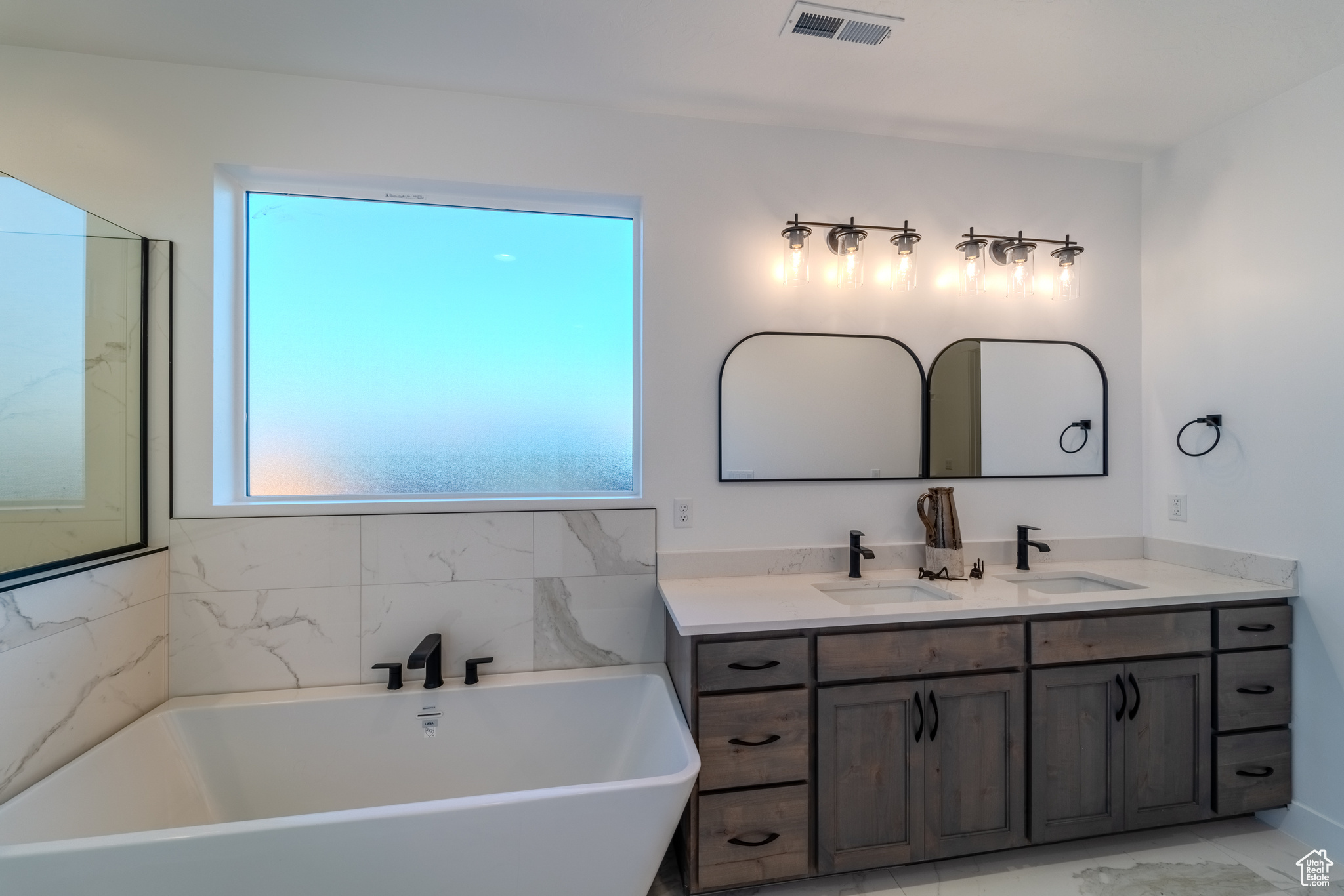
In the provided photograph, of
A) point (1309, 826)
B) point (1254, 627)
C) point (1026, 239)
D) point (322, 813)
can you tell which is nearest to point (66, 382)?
point (322, 813)

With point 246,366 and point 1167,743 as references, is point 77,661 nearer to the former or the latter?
point 246,366

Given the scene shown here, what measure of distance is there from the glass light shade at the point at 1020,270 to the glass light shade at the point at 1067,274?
0.09 meters

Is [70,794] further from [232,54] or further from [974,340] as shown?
[974,340]

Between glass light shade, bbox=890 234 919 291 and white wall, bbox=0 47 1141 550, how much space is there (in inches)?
2.7

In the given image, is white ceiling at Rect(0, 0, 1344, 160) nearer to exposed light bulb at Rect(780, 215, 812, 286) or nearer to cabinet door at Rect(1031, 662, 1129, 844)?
exposed light bulb at Rect(780, 215, 812, 286)

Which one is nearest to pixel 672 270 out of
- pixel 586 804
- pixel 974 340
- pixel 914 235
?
pixel 914 235

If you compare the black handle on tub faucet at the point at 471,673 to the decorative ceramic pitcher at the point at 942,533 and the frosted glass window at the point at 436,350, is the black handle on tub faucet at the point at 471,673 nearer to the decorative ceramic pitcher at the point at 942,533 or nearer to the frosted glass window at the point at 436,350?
the frosted glass window at the point at 436,350

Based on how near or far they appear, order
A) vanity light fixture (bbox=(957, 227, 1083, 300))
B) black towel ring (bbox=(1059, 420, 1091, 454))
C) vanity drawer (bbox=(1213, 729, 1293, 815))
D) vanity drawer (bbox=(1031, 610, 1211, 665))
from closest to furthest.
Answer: vanity drawer (bbox=(1031, 610, 1211, 665))
vanity drawer (bbox=(1213, 729, 1293, 815))
vanity light fixture (bbox=(957, 227, 1083, 300))
black towel ring (bbox=(1059, 420, 1091, 454))

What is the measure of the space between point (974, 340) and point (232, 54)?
2846 millimetres

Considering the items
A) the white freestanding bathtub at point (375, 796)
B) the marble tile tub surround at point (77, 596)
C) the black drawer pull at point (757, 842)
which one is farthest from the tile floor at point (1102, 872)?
the marble tile tub surround at point (77, 596)

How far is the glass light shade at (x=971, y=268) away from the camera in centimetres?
232

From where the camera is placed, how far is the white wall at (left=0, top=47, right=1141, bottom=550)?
1.88m

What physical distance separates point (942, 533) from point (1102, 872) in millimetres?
1136

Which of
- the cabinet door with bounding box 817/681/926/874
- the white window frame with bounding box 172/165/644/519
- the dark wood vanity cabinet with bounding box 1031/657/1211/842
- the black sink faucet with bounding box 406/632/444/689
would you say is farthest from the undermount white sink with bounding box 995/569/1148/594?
the black sink faucet with bounding box 406/632/444/689
